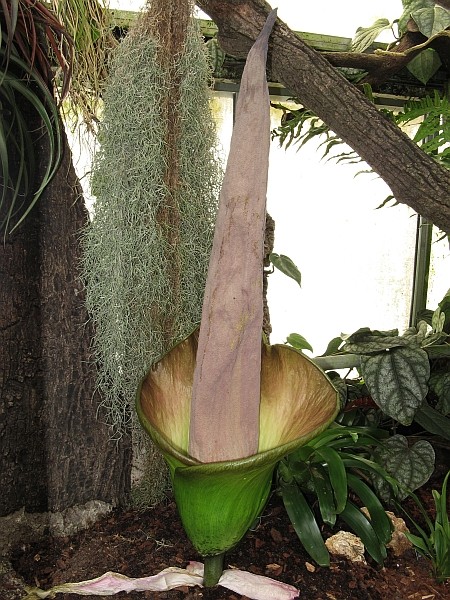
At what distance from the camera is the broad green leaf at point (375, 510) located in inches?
27.2

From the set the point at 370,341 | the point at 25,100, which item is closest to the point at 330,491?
the point at 370,341

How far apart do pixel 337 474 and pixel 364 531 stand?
0.23 feet

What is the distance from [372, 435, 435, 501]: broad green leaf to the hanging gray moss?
14.9 inches

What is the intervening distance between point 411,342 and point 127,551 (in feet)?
1.69

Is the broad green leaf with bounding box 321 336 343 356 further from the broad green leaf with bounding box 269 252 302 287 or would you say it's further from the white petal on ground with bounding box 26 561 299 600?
the white petal on ground with bounding box 26 561 299 600

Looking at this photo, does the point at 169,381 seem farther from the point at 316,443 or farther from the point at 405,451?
the point at 405,451

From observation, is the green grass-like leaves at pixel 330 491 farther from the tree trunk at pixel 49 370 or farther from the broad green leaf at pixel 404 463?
the tree trunk at pixel 49 370

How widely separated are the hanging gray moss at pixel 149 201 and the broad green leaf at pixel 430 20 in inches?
14.3

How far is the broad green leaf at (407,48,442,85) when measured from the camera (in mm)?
873

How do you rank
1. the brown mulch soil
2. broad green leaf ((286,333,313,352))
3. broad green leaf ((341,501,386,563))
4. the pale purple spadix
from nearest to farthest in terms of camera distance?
the pale purple spadix → the brown mulch soil → broad green leaf ((341,501,386,563)) → broad green leaf ((286,333,313,352))

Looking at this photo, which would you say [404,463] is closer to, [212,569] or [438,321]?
[438,321]

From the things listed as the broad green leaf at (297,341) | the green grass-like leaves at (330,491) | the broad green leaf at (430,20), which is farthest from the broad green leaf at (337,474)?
the broad green leaf at (430,20)

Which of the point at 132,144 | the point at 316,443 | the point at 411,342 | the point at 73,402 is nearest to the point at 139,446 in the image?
the point at 73,402

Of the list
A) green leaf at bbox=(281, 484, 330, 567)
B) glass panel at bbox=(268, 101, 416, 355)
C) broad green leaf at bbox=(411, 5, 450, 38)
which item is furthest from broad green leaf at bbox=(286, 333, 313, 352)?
broad green leaf at bbox=(411, 5, 450, 38)
